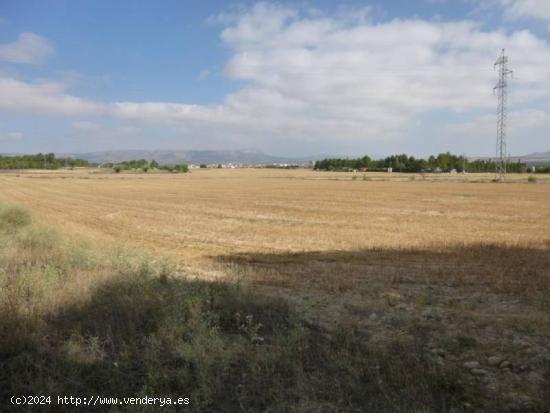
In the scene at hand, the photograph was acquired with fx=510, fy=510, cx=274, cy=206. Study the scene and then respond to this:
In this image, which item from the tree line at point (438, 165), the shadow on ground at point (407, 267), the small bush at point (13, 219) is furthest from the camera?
the tree line at point (438, 165)

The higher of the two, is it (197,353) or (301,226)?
(197,353)

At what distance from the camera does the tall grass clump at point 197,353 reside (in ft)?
17.7

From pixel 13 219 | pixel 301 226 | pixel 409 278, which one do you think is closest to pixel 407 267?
pixel 409 278

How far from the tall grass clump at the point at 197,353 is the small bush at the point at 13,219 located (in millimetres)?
9450

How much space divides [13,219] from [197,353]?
49.6 ft

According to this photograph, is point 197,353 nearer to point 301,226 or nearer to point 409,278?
point 409,278

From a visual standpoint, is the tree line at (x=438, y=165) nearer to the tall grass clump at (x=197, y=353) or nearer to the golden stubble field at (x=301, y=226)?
the golden stubble field at (x=301, y=226)

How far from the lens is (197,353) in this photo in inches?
240

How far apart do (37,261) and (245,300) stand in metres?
4.93

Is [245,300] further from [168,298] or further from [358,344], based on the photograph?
[358,344]

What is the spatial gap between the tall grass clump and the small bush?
9450mm

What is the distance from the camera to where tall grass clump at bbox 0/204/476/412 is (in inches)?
212

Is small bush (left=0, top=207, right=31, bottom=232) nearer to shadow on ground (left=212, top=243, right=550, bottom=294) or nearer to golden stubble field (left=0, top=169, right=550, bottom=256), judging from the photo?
golden stubble field (left=0, top=169, right=550, bottom=256)

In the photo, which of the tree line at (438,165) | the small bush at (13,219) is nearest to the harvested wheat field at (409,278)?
the small bush at (13,219)
